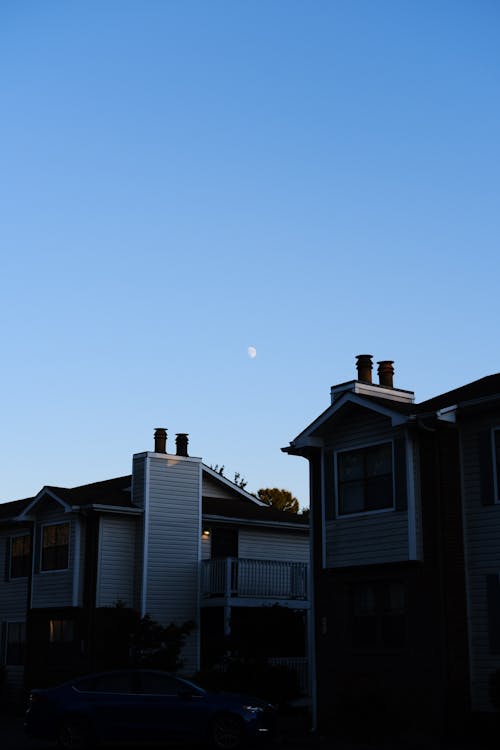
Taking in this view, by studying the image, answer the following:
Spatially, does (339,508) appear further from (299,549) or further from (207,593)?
(299,549)

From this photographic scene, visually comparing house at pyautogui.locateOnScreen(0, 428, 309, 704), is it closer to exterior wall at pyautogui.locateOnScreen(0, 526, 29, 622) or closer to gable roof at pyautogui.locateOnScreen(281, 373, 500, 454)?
exterior wall at pyautogui.locateOnScreen(0, 526, 29, 622)

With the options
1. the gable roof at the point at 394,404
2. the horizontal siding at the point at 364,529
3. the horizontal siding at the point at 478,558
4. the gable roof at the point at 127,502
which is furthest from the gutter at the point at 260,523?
the horizontal siding at the point at 478,558

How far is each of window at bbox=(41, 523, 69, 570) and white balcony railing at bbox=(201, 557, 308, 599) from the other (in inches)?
185

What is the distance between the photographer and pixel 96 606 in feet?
106

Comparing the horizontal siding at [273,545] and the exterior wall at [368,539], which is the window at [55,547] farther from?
the exterior wall at [368,539]

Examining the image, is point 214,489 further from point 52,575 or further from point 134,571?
point 52,575

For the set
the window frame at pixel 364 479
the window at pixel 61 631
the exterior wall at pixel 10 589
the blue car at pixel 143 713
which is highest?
the window frame at pixel 364 479

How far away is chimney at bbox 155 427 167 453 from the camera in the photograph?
117ft

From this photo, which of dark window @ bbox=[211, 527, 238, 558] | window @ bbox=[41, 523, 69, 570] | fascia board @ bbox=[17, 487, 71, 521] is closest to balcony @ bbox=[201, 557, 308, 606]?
dark window @ bbox=[211, 527, 238, 558]

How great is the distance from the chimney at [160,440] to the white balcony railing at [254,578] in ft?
13.8

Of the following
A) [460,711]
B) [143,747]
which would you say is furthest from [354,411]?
[143,747]

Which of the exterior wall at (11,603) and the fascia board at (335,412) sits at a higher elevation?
the fascia board at (335,412)

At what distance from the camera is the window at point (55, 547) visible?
34.0 metres

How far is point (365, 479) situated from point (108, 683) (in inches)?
316
